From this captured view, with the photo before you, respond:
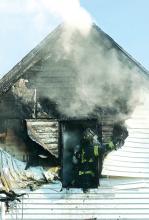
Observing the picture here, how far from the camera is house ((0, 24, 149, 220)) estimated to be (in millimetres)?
10109

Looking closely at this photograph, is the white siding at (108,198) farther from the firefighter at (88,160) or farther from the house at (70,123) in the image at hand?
the firefighter at (88,160)

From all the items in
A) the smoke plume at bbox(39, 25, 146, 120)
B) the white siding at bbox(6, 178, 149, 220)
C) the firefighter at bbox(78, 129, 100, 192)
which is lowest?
the white siding at bbox(6, 178, 149, 220)

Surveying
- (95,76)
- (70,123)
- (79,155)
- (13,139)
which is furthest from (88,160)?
(95,76)

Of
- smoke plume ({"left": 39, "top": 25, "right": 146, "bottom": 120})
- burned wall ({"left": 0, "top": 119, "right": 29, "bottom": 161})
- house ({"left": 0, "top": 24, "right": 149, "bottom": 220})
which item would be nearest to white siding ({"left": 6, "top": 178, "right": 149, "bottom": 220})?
house ({"left": 0, "top": 24, "right": 149, "bottom": 220})

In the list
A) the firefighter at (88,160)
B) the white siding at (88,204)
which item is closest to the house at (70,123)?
the white siding at (88,204)

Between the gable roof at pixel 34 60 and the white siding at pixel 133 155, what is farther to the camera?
the gable roof at pixel 34 60

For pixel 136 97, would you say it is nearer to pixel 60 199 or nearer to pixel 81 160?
pixel 81 160

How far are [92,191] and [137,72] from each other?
9.51ft

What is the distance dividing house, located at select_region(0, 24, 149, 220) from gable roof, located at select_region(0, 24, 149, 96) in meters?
0.02

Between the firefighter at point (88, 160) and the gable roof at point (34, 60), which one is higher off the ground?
the gable roof at point (34, 60)

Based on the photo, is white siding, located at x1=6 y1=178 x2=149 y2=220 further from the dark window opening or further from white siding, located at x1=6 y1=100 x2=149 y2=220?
the dark window opening

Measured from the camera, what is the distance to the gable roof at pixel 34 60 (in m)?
10.4

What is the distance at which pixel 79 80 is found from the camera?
10469mm

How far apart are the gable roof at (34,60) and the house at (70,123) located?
2 cm
